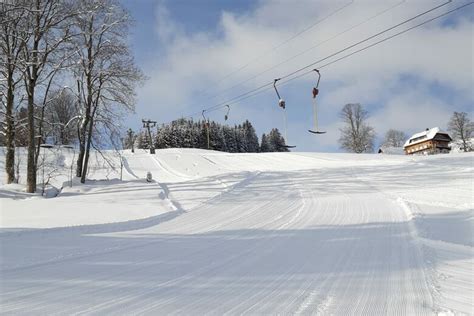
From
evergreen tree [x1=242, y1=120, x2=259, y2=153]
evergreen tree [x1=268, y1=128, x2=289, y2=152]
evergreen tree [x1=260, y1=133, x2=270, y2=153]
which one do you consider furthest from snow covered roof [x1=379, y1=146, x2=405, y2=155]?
evergreen tree [x1=242, y1=120, x2=259, y2=153]

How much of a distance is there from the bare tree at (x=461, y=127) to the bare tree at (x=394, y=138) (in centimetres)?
2470

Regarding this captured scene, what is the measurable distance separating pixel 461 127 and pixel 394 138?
92.9ft

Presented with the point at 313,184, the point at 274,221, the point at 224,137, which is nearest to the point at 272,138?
the point at 224,137

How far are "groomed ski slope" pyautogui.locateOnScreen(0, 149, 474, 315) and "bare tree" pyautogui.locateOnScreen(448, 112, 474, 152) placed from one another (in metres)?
58.0

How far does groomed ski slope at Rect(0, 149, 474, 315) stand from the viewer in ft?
12.0

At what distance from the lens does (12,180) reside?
16.2m

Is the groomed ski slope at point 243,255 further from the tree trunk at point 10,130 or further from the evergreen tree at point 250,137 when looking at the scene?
the evergreen tree at point 250,137

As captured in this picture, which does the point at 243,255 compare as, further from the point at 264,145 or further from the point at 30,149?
the point at 264,145

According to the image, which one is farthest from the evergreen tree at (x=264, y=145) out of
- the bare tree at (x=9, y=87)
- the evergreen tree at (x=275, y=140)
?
the bare tree at (x=9, y=87)

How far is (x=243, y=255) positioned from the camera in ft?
17.9

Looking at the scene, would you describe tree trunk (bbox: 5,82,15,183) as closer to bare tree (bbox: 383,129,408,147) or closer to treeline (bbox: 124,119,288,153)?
treeline (bbox: 124,119,288,153)

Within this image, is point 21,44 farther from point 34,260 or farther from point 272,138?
point 272,138

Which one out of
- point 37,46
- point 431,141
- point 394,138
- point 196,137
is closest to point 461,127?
point 431,141

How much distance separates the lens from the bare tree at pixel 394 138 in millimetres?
87188
